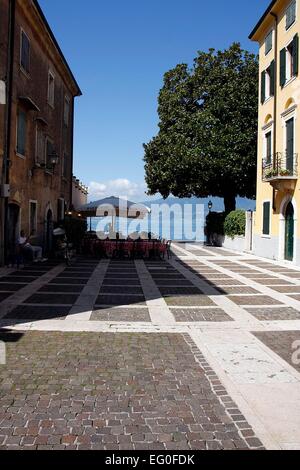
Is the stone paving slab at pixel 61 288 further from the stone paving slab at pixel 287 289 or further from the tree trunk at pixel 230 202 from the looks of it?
the tree trunk at pixel 230 202

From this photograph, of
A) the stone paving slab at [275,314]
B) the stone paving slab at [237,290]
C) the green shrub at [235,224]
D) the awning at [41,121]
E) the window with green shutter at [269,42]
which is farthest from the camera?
the green shrub at [235,224]

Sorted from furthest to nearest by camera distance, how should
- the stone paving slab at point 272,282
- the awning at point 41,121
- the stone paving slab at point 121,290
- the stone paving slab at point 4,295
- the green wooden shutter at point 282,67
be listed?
the green wooden shutter at point 282,67, the awning at point 41,121, the stone paving slab at point 272,282, the stone paving slab at point 121,290, the stone paving slab at point 4,295

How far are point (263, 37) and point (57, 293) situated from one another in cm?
1937

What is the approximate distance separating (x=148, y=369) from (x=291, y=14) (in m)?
18.8

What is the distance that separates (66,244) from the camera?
17469mm

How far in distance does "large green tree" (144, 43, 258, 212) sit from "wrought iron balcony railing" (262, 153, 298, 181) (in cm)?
721

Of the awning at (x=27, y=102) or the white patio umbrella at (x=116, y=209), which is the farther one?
the white patio umbrella at (x=116, y=209)

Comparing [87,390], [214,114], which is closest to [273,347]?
[87,390]

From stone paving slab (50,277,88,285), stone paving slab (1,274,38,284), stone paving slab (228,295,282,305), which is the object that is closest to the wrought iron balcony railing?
stone paving slab (228,295,282,305)

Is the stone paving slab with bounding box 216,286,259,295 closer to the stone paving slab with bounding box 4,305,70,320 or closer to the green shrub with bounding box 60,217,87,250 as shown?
the stone paving slab with bounding box 4,305,70,320

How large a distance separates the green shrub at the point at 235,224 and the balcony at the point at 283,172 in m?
6.94

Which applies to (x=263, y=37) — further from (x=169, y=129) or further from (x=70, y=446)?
(x=70, y=446)

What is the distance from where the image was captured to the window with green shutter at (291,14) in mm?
18625

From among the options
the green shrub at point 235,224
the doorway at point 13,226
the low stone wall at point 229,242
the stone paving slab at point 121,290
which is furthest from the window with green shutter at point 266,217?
the doorway at point 13,226
